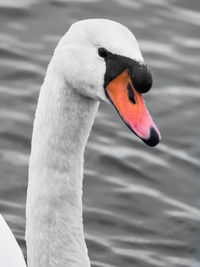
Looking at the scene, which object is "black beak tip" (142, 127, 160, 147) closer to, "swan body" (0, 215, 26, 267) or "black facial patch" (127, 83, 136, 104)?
"black facial patch" (127, 83, 136, 104)

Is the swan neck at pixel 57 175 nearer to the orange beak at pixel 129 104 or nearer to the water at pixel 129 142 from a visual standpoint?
the orange beak at pixel 129 104

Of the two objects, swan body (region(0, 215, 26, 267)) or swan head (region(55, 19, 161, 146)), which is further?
swan body (region(0, 215, 26, 267))

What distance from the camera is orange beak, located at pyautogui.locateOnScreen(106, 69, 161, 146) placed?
4191 mm

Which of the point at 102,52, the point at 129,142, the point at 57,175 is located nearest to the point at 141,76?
the point at 102,52

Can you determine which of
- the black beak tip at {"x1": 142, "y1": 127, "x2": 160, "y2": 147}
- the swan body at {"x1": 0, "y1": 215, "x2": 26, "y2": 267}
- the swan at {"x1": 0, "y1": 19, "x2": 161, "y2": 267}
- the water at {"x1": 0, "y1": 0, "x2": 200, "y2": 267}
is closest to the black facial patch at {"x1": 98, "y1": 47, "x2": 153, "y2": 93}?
the swan at {"x1": 0, "y1": 19, "x2": 161, "y2": 267}

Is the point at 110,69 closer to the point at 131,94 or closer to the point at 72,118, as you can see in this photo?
the point at 131,94

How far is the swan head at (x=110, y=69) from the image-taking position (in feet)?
13.7

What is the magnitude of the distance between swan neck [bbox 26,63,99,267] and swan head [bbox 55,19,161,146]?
5.0 inches

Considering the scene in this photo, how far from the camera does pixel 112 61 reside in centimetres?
426

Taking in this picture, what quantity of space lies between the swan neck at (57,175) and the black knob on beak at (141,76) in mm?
362

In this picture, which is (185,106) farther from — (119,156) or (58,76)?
(58,76)

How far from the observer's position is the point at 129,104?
4.29m

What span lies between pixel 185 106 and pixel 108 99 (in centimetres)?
423

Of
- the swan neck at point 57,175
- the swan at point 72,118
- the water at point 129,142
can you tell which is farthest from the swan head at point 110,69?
the water at point 129,142
